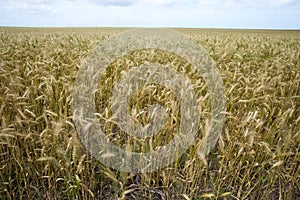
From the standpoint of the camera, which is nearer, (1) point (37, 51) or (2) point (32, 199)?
(2) point (32, 199)

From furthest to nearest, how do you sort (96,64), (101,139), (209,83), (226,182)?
(96,64) → (209,83) → (226,182) → (101,139)

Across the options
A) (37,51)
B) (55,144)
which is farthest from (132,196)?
(37,51)

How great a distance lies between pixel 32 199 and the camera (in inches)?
88.0

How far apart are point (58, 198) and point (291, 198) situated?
2.12 m

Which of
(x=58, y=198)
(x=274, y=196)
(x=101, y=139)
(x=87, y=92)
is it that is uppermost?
(x=87, y=92)

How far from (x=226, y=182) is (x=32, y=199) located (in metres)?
1.81

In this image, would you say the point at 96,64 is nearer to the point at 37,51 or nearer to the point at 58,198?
the point at 37,51

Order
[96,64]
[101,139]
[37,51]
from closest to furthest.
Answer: [101,139] → [96,64] → [37,51]

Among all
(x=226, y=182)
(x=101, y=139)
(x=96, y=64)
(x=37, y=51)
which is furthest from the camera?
(x=37, y=51)

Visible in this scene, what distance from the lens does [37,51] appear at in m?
6.03

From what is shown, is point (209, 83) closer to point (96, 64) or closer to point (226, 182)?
point (226, 182)

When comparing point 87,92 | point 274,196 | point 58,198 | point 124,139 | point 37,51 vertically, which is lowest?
point 274,196

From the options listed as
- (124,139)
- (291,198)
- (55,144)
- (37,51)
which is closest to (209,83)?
(124,139)

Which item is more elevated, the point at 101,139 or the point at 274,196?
the point at 101,139
